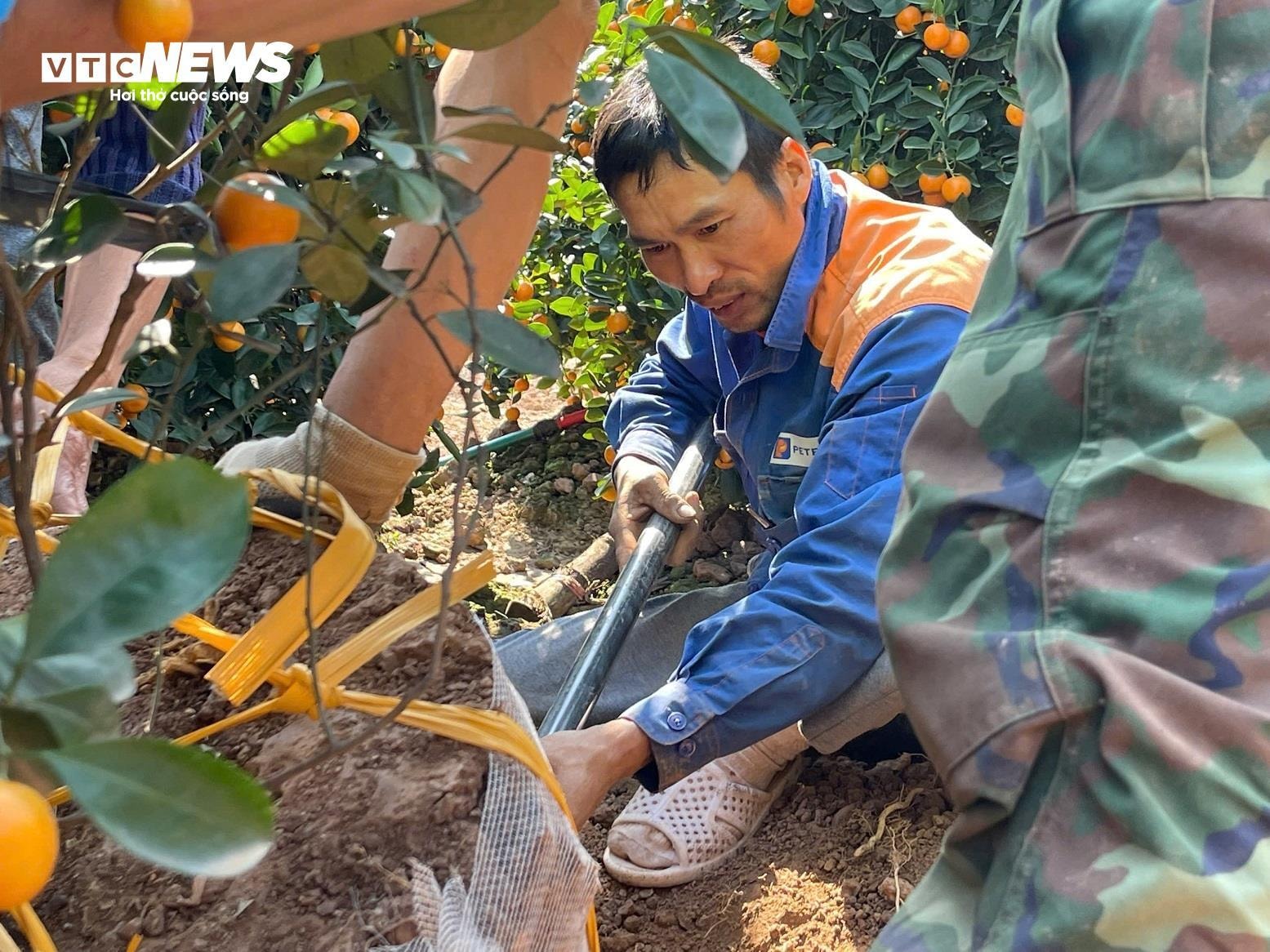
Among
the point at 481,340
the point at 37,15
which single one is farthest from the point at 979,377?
the point at 37,15

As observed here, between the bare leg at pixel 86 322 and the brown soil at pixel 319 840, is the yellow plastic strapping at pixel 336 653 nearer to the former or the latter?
the brown soil at pixel 319 840

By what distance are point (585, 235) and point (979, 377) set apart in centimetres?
234

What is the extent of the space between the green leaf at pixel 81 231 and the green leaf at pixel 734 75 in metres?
0.29

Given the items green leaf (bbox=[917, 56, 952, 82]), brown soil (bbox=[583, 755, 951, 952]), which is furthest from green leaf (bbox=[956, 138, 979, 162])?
brown soil (bbox=[583, 755, 951, 952])

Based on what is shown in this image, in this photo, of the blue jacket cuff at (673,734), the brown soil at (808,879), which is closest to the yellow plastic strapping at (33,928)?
the blue jacket cuff at (673,734)

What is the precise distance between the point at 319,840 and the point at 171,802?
45cm

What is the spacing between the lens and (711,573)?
Answer: 3.01m

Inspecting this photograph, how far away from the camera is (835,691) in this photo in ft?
5.97

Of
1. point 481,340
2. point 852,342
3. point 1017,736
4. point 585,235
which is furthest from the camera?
point 585,235

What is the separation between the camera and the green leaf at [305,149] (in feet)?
1.98

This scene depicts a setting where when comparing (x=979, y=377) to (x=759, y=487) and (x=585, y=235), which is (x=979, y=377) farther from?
(x=585, y=235)

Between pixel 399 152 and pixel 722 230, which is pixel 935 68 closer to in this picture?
pixel 722 230

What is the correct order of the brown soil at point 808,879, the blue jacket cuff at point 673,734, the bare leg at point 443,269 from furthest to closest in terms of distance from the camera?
the brown soil at point 808,879, the blue jacket cuff at point 673,734, the bare leg at point 443,269

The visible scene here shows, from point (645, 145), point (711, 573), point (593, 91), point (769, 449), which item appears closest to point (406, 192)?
point (593, 91)
